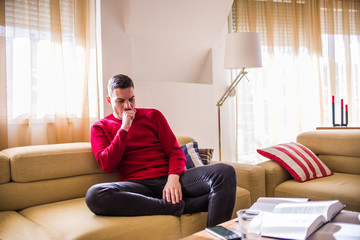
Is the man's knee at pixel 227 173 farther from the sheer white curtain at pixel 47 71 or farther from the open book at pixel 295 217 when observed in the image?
the sheer white curtain at pixel 47 71

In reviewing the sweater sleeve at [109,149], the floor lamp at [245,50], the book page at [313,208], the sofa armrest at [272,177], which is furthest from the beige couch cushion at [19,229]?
the floor lamp at [245,50]

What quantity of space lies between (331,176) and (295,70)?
74.6 inches

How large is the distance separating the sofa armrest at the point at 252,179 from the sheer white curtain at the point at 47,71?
4.08ft

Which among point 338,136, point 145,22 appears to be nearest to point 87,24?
point 145,22

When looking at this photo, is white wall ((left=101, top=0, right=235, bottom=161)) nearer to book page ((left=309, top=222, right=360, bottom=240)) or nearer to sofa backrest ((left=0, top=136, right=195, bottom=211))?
sofa backrest ((left=0, top=136, right=195, bottom=211))

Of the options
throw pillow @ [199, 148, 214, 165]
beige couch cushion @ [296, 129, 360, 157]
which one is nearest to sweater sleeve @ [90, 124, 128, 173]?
throw pillow @ [199, 148, 214, 165]

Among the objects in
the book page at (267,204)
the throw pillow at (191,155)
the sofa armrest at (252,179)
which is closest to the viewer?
the book page at (267,204)

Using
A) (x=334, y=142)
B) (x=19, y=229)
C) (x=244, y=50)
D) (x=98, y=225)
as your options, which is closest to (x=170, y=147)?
(x=98, y=225)

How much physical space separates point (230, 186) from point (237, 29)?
2423 mm

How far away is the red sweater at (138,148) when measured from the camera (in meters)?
1.72

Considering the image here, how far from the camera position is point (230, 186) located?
1569 millimetres

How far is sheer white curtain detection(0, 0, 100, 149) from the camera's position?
2.24 m

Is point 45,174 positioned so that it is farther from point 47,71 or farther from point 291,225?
point 291,225

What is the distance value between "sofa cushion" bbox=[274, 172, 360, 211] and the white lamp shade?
38.9 inches
